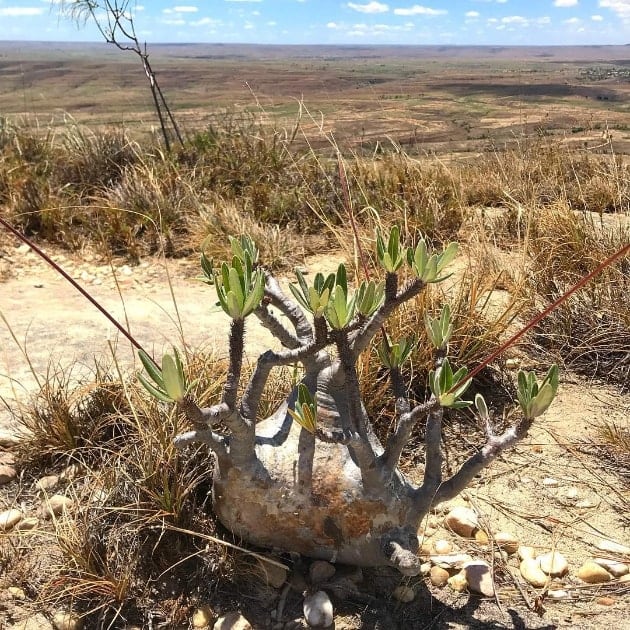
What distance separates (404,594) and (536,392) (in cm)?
67

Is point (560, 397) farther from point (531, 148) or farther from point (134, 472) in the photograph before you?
point (531, 148)

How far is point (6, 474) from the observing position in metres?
1.97

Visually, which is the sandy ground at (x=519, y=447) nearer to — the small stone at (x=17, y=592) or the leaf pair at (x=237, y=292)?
the small stone at (x=17, y=592)

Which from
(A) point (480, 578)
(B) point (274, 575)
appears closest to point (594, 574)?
(A) point (480, 578)

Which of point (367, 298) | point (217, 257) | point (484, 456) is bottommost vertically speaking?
point (217, 257)

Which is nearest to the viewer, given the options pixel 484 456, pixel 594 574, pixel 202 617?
pixel 484 456

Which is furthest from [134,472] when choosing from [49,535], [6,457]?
[6,457]

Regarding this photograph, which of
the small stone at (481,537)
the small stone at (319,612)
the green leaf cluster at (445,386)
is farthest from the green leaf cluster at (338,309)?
the small stone at (481,537)

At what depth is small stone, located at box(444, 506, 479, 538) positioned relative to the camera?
6.14 feet

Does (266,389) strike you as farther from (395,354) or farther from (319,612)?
(319,612)

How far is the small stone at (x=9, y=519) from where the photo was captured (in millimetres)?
1777

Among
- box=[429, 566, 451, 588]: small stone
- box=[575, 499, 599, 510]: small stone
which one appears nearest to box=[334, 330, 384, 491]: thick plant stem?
box=[429, 566, 451, 588]: small stone

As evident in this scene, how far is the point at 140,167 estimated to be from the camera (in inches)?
194

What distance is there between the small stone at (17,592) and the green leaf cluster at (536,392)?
133 cm
